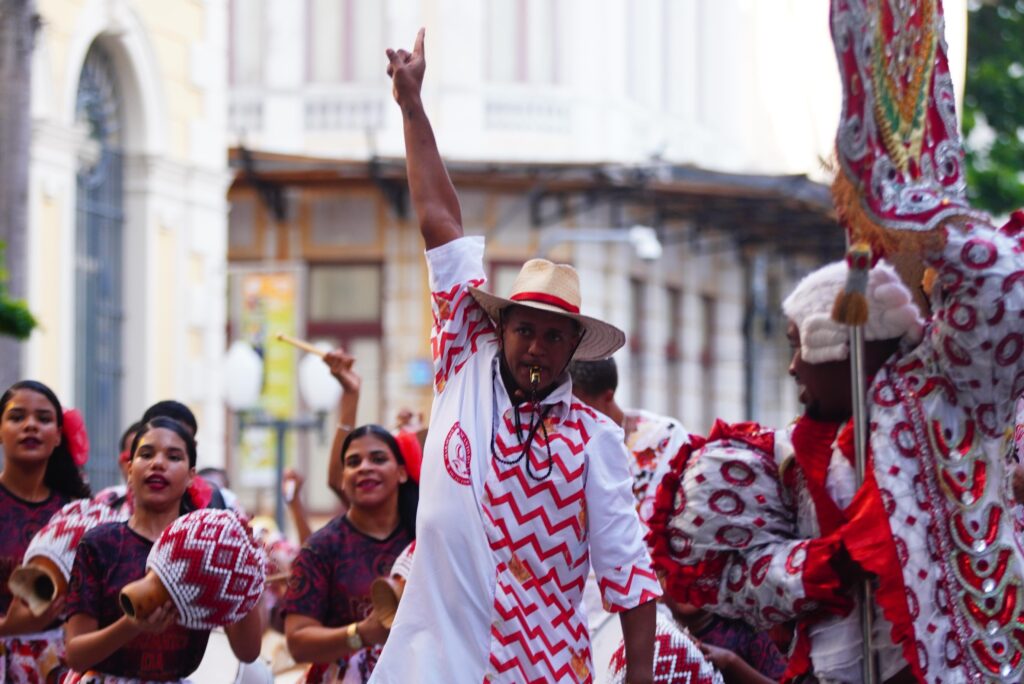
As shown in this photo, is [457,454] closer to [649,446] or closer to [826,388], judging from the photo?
[826,388]

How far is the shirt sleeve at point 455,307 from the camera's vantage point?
5.83m

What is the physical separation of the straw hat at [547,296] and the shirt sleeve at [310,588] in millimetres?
2138

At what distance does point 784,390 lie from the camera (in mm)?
37906

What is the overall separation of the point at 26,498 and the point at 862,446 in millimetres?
3671

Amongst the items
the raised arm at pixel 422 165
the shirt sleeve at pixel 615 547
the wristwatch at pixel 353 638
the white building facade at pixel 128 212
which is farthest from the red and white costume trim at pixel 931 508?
the white building facade at pixel 128 212

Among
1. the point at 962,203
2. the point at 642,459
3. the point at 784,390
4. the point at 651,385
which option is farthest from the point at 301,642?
the point at 784,390

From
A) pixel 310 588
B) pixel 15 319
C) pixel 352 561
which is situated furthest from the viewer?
pixel 15 319

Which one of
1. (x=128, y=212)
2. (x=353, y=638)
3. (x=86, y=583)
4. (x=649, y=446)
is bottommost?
(x=353, y=638)

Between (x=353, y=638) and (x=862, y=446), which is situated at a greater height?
(x=862, y=446)

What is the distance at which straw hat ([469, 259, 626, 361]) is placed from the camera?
5785 mm

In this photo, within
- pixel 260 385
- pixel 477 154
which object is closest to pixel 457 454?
pixel 260 385

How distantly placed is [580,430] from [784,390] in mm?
32480

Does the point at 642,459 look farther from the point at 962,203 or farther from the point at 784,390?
the point at 784,390

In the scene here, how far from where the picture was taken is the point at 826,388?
6195 millimetres
